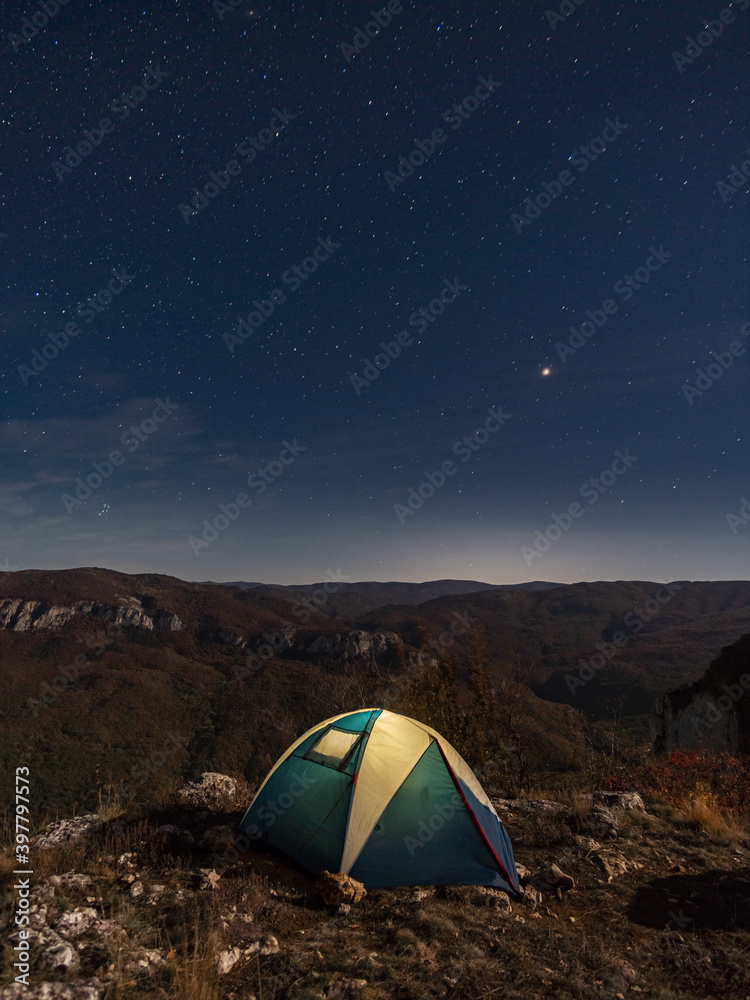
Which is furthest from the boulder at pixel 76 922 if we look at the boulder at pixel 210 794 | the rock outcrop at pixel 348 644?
the rock outcrop at pixel 348 644

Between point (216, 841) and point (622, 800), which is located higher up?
point (216, 841)

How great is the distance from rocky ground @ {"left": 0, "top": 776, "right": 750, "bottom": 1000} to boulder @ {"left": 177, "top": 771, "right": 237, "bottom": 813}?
705 millimetres

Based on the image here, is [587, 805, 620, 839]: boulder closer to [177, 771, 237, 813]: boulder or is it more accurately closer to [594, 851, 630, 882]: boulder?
[594, 851, 630, 882]: boulder

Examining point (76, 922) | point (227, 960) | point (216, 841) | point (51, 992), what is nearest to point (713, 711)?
point (216, 841)

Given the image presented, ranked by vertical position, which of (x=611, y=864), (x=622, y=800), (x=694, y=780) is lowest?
(x=694, y=780)

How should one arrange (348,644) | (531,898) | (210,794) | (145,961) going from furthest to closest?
(348,644) < (210,794) < (531,898) < (145,961)

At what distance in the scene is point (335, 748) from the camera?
7977 millimetres

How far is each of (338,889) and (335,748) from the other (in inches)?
86.2

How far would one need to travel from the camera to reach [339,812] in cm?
709

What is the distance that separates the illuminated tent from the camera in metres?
6.64

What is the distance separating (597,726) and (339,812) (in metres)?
79.4

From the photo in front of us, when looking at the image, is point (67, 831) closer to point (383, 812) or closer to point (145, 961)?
point (145, 961)

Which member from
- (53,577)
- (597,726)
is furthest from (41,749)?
(53,577)

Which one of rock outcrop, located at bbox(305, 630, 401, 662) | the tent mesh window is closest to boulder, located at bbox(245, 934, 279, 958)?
the tent mesh window
